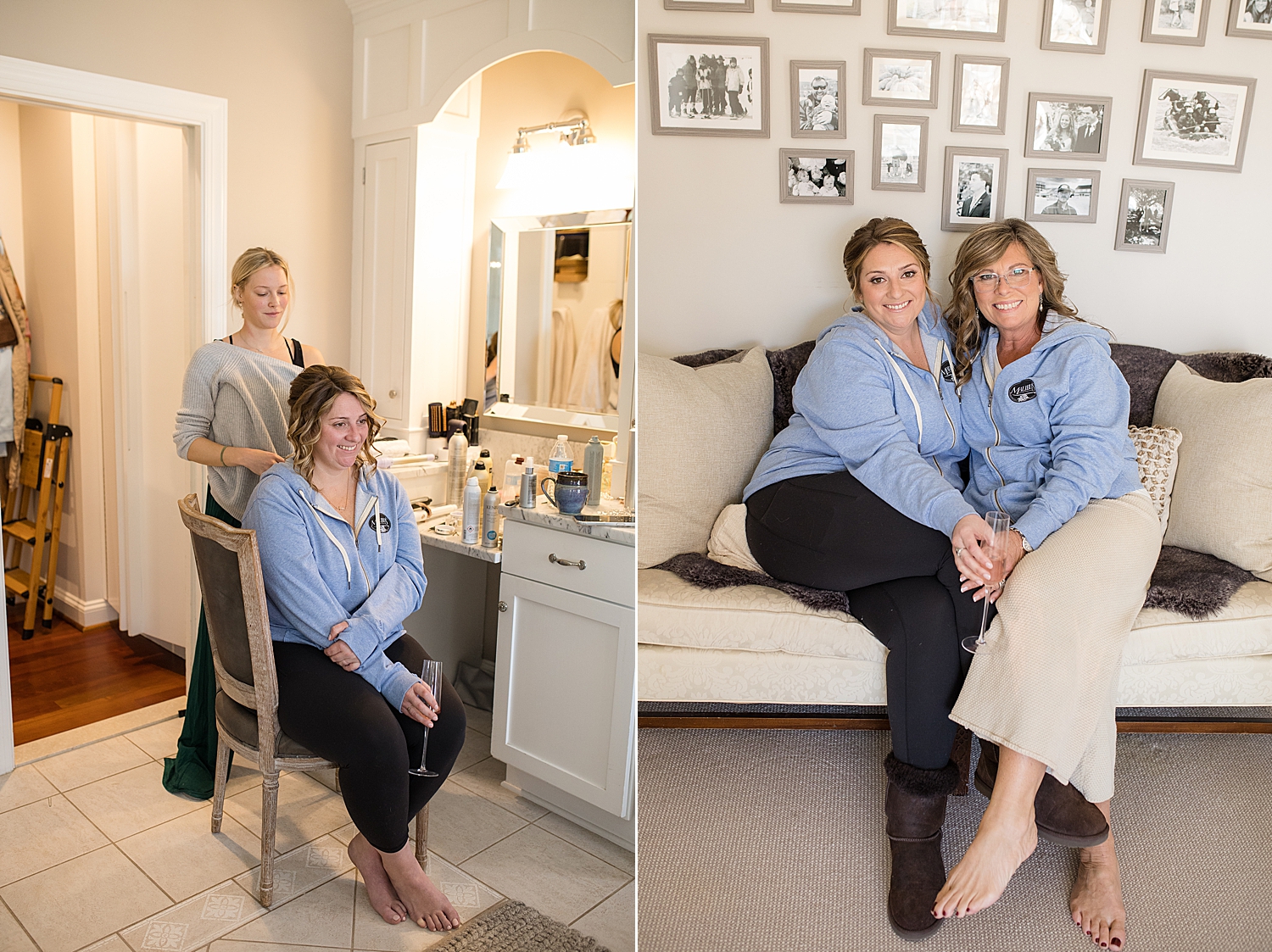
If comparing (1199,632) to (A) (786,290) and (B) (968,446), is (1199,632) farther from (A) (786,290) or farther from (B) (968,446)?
(A) (786,290)

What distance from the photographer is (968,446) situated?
1.40 meters

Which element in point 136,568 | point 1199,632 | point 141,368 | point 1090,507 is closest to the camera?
point 141,368

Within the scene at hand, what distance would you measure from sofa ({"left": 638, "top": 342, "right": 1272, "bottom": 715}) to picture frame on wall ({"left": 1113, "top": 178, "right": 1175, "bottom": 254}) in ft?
0.68

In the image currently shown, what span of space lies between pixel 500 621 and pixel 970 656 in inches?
31.1

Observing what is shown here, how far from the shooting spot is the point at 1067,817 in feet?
3.96

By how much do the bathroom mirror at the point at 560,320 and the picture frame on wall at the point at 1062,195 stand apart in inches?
25.3

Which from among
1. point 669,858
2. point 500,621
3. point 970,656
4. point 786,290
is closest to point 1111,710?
point 970,656

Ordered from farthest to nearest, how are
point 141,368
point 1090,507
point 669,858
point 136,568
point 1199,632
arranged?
1. point 1199,632
2. point 1090,507
3. point 669,858
4. point 136,568
5. point 141,368

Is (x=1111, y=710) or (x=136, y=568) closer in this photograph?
(x=136, y=568)

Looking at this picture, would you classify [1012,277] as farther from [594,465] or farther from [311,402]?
[311,402]

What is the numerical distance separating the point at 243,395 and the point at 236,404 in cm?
1

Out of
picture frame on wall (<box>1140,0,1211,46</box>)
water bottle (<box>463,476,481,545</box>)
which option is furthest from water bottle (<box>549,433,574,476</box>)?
picture frame on wall (<box>1140,0,1211,46</box>)

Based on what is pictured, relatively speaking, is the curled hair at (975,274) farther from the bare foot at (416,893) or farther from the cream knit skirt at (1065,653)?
the bare foot at (416,893)

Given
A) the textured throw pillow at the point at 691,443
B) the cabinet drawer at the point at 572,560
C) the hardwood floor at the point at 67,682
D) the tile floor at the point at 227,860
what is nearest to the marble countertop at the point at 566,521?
the cabinet drawer at the point at 572,560
